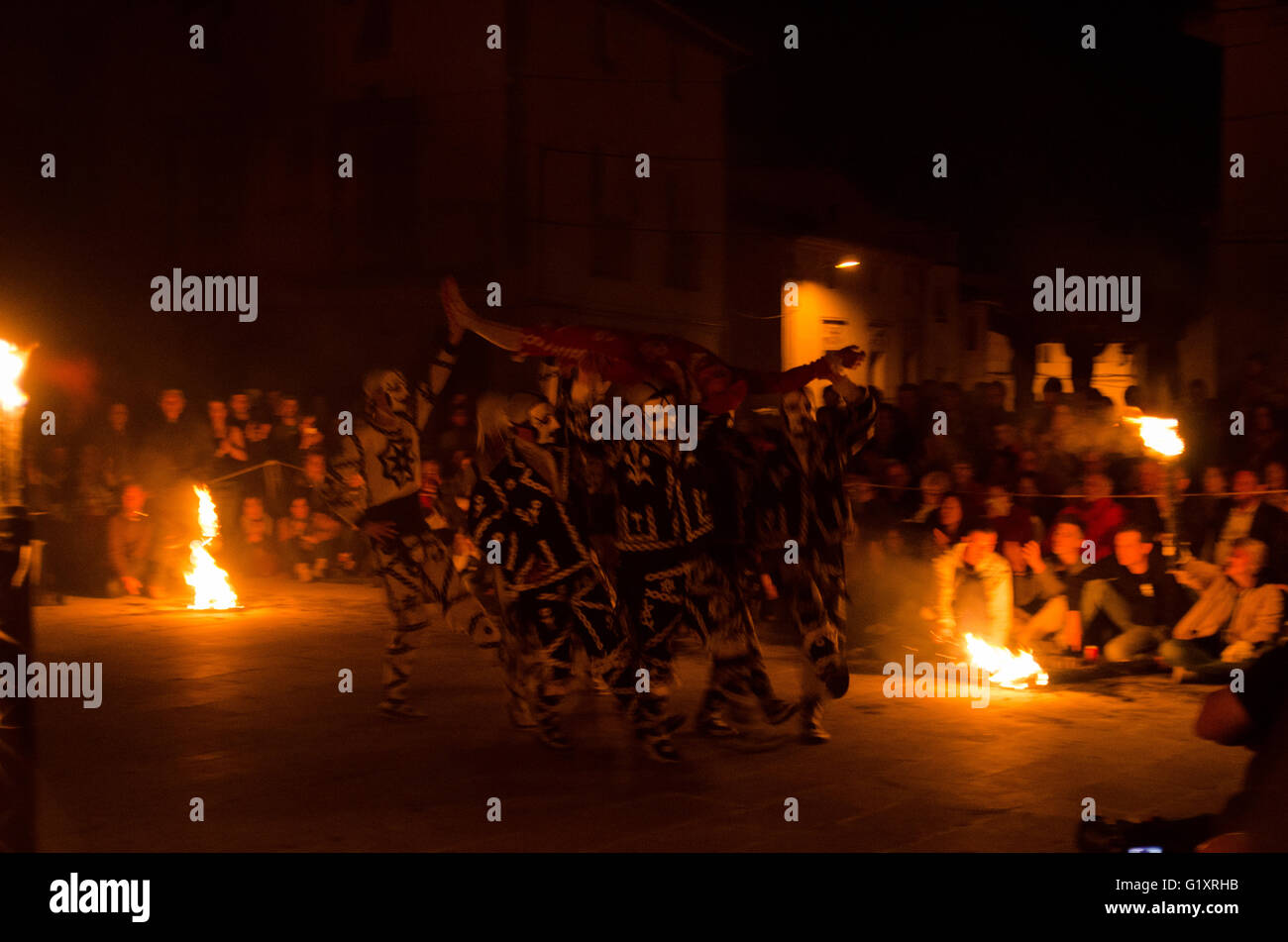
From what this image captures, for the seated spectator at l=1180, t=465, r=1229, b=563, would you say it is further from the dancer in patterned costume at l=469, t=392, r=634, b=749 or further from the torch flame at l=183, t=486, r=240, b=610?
the torch flame at l=183, t=486, r=240, b=610

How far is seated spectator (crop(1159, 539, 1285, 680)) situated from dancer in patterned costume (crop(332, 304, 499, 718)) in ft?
15.9

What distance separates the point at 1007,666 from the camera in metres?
9.60

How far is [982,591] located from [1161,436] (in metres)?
2.43

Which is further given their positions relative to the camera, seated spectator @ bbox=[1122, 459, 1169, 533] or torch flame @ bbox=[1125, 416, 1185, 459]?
torch flame @ bbox=[1125, 416, 1185, 459]

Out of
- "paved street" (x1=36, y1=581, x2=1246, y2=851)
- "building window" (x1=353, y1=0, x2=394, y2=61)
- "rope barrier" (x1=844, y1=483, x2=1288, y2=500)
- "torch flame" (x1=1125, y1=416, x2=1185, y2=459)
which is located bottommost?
"paved street" (x1=36, y1=581, x2=1246, y2=851)

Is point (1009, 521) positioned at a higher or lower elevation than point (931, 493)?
lower

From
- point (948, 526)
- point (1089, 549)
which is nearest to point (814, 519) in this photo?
point (948, 526)

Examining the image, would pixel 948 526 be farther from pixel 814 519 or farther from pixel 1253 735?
pixel 1253 735

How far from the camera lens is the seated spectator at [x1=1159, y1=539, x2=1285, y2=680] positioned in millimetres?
9242

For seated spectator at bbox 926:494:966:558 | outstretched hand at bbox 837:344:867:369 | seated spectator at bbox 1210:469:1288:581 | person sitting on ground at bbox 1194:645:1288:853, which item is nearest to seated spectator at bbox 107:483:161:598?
seated spectator at bbox 926:494:966:558

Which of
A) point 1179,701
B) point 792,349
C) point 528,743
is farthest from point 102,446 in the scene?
point 792,349

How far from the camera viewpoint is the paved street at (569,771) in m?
6.04

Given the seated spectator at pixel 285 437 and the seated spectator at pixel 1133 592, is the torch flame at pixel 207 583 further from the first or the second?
the seated spectator at pixel 1133 592

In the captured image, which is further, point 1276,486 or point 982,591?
point 982,591
